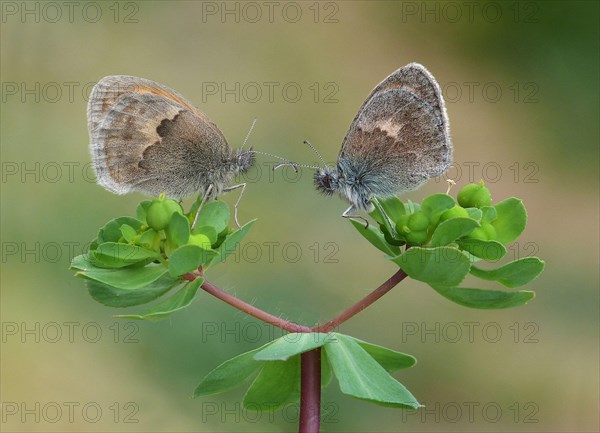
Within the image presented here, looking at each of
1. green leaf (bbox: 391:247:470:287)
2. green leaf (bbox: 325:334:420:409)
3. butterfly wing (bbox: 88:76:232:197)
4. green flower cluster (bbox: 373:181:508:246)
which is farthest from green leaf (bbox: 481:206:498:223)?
butterfly wing (bbox: 88:76:232:197)

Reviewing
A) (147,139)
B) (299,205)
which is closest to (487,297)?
(147,139)

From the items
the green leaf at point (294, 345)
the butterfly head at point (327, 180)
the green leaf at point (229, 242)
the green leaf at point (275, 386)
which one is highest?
the butterfly head at point (327, 180)

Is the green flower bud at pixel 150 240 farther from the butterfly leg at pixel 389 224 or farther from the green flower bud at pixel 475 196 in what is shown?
the green flower bud at pixel 475 196

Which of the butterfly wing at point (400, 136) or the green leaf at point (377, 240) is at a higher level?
the butterfly wing at point (400, 136)

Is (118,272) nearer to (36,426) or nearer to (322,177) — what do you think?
(322,177)

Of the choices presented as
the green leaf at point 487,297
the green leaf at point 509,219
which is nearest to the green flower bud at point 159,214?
the green leaf at point 487,297

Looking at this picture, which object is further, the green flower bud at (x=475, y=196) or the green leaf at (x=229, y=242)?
the green flower bud at (x=475, y=196)

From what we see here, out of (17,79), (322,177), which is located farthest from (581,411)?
(17,79)

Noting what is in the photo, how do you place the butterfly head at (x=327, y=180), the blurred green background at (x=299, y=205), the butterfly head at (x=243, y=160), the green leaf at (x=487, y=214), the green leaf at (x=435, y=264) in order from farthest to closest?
the blurred green background at (x=299, y=205), the butterfly head at (x=243, y=160), the butterfly head at (x=327, y=180), the green leaf at (x=487, y=214), the green leaf at (x=435, y=264)
